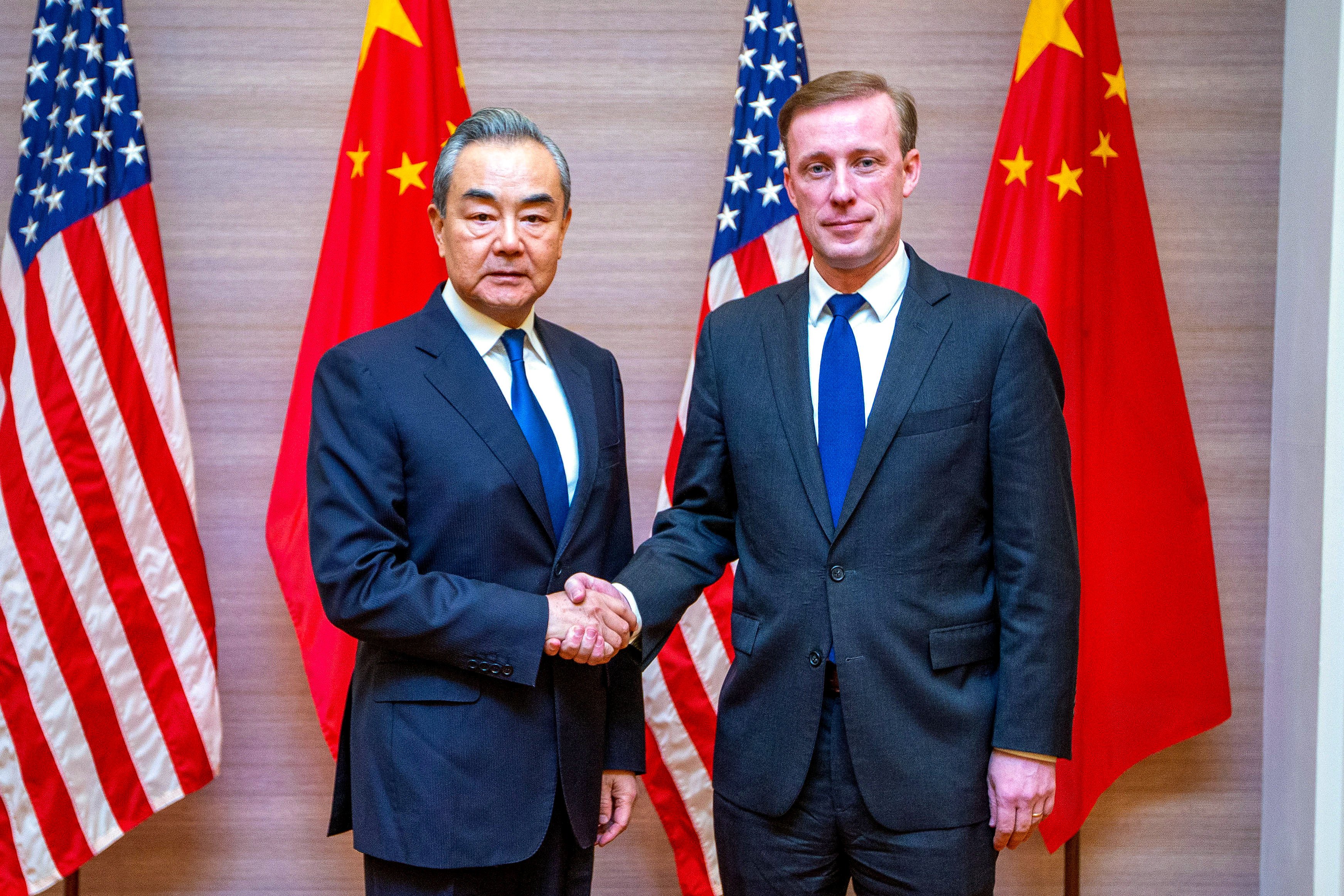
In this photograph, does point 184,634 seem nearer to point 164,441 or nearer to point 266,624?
point 266,624

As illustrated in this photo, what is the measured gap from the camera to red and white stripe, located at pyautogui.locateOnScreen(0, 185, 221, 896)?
8.15 ft

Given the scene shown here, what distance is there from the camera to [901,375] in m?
1.61

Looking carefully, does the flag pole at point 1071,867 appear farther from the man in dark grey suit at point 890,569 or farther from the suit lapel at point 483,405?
the suit lapel at point 483,405

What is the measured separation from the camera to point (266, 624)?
9.38 ft

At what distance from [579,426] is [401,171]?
1.12 meters

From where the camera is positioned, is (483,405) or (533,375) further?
(533,375)

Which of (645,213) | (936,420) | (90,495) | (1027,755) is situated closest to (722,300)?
(645,213)

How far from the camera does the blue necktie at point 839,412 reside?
5.35 feet

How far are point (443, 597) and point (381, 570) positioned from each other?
0.35 ft

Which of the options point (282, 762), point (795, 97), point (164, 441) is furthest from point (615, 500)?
point (282, 762)

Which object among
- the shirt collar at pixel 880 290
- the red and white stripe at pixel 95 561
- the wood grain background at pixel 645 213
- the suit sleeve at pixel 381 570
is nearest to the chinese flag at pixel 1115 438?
the wood grain background at pixel 645 213

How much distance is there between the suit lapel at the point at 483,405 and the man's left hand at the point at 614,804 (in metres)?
0.49

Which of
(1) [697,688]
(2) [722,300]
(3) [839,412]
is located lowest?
(1) [697,688]

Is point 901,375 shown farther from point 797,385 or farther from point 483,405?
point 483,405
